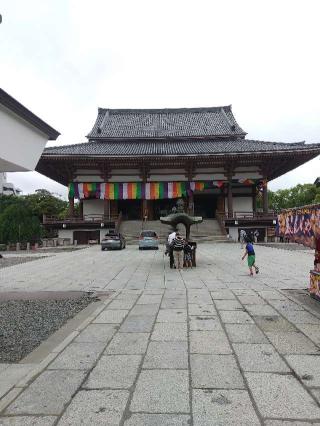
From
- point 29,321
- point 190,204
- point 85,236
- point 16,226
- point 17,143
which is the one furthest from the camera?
point 190,204

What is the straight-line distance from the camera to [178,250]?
1406 cm

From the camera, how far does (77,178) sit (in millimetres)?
34438

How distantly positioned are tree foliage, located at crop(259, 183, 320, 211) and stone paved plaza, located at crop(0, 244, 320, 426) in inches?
1927

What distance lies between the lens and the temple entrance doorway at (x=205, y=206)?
124 feet

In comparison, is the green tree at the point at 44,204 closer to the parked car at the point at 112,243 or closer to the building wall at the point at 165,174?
the building wall at the point at 165,174

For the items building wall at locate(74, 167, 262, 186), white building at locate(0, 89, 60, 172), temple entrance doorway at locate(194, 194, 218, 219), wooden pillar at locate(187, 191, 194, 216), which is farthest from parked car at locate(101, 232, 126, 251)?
white building at locate(0, 89, 60, 172)

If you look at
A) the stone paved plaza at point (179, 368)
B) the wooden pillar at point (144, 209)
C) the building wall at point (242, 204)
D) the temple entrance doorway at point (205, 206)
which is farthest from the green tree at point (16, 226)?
the stone paved plaza at point (179, 368)

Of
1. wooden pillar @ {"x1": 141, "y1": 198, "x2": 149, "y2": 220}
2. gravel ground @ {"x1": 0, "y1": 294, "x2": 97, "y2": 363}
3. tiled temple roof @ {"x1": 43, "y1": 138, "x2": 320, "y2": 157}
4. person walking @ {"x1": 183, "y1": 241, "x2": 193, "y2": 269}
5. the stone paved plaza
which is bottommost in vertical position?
gravel ground @ {"x1": 0, "y1": 294, "x2": 97, "y2": 363}

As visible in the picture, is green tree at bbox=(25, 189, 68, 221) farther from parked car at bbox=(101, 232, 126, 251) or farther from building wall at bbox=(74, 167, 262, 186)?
parked car at bbox=(101, 232, 126, 251)

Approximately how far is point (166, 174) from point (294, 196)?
3112 cm

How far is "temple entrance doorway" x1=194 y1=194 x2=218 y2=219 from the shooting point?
3766cm

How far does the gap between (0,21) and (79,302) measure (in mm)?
5458

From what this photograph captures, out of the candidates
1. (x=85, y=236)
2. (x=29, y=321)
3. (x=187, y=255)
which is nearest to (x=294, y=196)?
(x=85, y=236)

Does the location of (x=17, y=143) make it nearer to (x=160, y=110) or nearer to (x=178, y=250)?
(x=178, y=250)
